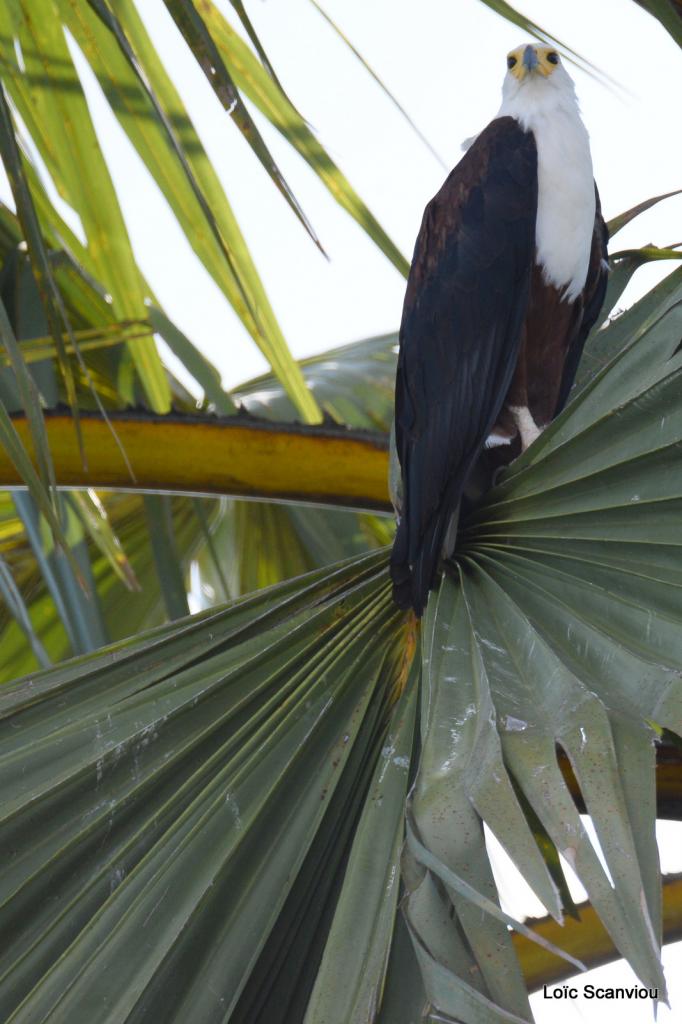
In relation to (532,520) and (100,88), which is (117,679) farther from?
(100,88)

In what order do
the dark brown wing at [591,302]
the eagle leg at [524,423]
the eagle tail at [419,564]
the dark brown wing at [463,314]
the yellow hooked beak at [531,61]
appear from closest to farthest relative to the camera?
the eagle tail at [419,564], the dark brown wing at [463,314], the eagle leg at [524,423], the dark brown wing at [591,302], the yellow hooked beak at [531,61]

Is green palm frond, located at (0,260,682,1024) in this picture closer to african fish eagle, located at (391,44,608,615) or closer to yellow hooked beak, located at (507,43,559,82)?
african fish eagle, located at (391,44,608,615)

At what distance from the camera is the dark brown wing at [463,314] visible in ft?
5.27

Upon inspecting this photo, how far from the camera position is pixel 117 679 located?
1.17 m

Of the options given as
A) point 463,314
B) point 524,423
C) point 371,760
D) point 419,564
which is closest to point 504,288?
point 463,314

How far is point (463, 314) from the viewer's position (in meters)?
1.83

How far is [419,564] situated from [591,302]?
951 millimetres

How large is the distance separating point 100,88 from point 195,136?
0.42 ft

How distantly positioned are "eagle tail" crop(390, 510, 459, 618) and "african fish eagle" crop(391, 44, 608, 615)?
0.23m

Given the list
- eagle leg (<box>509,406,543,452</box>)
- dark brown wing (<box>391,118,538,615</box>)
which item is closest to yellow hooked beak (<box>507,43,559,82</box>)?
dark brown wing (<box>391,118,538,615</box>)

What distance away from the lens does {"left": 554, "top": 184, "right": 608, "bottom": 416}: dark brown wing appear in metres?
2.03

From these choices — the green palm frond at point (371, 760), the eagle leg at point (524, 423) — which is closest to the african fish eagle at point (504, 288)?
the eagle leg at point (524, 423)

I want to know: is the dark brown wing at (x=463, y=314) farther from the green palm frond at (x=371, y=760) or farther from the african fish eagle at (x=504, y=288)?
the green palm frond at (x=371, y=760)

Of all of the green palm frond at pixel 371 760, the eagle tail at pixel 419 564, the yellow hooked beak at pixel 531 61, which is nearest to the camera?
the green palm frond at pixel 371 760
